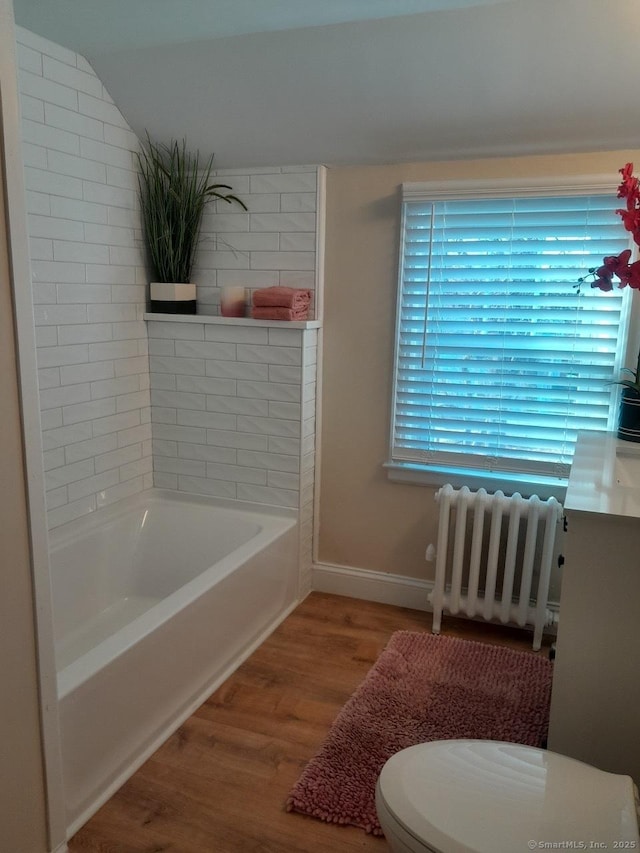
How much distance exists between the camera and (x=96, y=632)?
2.69m

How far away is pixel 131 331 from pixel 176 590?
46.9 inches

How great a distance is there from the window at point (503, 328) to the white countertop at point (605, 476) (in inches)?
9.0

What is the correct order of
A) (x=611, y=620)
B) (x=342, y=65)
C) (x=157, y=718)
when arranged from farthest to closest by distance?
(x=342, y=65) < (x=157, y=718) < (x=611, y=620)

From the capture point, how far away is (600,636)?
169 centimetres

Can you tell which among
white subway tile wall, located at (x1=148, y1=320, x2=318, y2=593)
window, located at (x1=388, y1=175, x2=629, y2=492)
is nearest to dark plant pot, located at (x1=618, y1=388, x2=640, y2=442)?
window, located at (x1=388, y1=175, x2=629, y2=492)

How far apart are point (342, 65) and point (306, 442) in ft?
5.09

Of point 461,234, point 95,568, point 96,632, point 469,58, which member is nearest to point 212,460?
point 95,568

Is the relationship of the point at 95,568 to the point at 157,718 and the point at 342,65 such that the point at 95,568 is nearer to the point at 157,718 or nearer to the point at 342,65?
the point at 157,718

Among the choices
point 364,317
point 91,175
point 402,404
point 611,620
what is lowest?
point 611,620

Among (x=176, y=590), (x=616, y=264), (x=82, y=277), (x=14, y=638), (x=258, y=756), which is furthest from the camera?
(x=176, y=590)

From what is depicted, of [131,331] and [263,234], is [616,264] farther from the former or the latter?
[131,331]

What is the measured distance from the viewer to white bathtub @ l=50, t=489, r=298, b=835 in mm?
1875

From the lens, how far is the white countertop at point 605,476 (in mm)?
1655

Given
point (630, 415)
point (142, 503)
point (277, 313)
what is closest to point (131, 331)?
point (277, 313)
